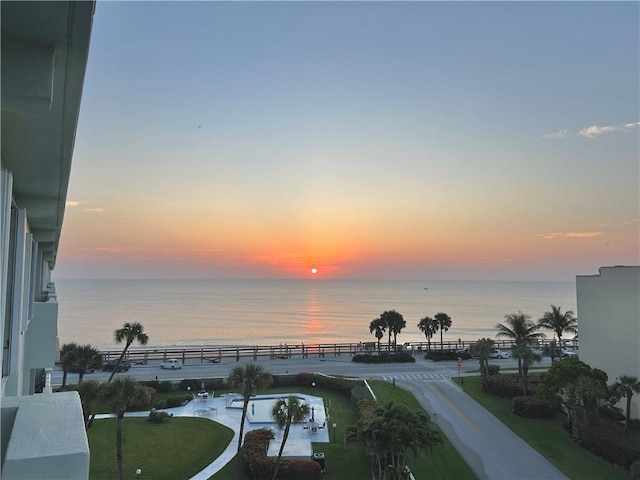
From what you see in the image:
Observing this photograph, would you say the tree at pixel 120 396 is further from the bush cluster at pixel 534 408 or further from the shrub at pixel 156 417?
the bush cluster at pixel 534 408

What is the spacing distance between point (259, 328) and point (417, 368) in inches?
2475

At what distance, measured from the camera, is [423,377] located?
36.3 meters

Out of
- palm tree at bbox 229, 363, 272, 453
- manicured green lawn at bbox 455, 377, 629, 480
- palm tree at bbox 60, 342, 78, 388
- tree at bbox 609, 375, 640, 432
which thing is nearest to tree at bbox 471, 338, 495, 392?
manicured green lawn at bbox 455, 377, 629, 480

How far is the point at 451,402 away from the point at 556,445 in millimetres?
7599

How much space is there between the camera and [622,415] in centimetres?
2369

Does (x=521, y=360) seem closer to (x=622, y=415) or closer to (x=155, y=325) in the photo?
(x=622, y=415)

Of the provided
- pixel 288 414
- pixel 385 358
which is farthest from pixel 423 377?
pixel 288 414

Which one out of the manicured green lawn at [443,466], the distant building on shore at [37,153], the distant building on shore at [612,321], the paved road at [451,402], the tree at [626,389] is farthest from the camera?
the distant building on shore at [612,321]

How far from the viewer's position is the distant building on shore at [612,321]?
2347 centimetres

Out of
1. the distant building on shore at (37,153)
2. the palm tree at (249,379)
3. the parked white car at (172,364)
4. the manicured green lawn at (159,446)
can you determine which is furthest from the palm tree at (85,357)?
the distant building on shore at (37,153)

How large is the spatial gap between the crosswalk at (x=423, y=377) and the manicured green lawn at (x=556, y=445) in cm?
611

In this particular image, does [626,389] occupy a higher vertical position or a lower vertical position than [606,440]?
higher

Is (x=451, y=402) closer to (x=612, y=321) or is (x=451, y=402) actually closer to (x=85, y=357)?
(x=612, y=321)

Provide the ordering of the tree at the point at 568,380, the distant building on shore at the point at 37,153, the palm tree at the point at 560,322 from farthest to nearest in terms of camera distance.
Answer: the palm tree at the point at 560,322, the tree at the point at 568,380, the distant building on shore at the point at 37,153
